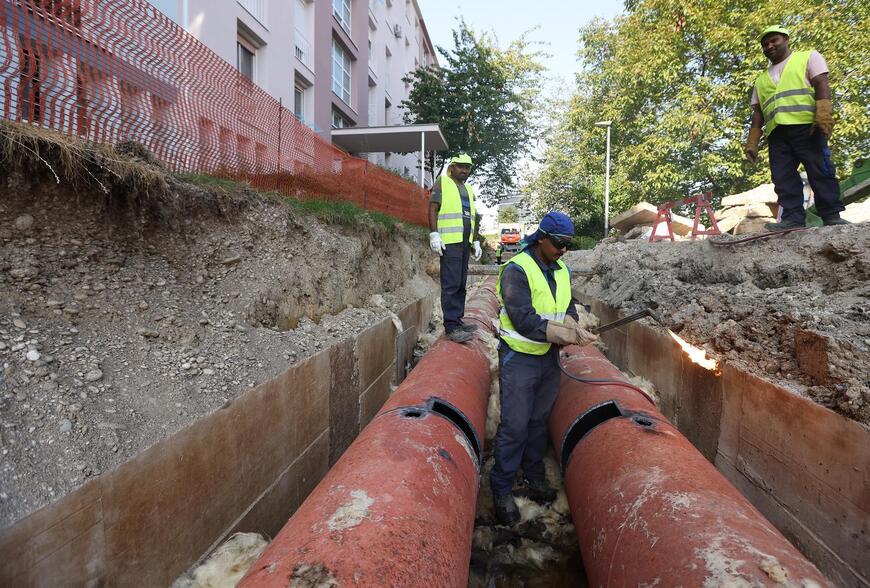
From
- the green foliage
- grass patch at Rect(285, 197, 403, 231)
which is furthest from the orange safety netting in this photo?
the green foliage

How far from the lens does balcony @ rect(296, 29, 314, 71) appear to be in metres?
12.9

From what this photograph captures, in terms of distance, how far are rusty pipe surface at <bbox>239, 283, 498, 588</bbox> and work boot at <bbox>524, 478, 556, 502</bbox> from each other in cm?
77

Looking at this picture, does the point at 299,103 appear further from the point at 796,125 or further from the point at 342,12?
the point at 796,125

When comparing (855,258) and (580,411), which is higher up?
(855,258)

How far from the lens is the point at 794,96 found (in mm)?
4145

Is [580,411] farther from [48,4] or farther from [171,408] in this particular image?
[48,4]

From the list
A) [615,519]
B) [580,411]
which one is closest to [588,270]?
[580,411]

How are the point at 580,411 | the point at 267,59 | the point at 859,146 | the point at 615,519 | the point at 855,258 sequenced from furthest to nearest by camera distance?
the point at 859,146 → the point at 267,59 → the point at 855,258 → the point at 580,411 → the point at 615,519

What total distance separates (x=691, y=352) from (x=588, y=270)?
4.30 metres

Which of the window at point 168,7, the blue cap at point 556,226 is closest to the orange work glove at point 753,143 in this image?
the blue cap at point 556,226

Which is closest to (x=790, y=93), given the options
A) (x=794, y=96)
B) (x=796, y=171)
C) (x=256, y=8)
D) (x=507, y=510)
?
(x=794, y=96)

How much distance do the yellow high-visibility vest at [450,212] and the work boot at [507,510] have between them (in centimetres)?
250

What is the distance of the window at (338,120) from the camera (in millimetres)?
16828

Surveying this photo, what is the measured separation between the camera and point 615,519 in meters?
1.94
